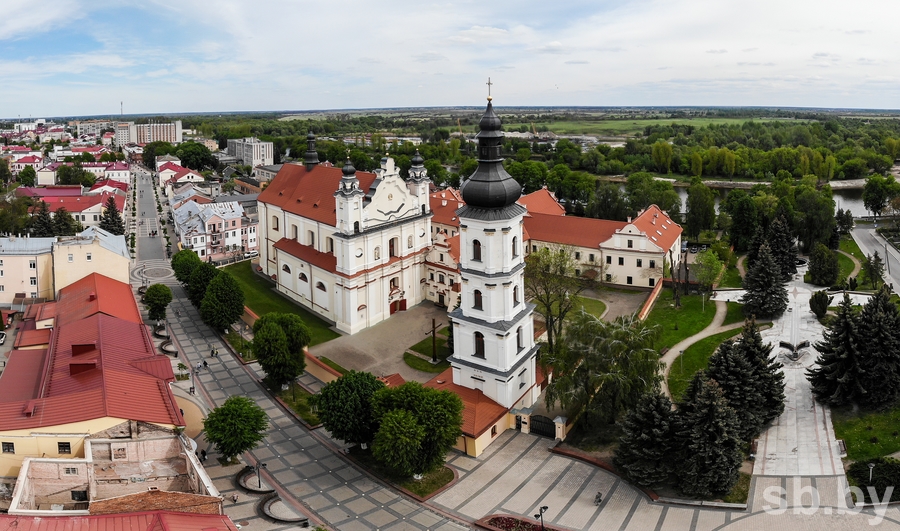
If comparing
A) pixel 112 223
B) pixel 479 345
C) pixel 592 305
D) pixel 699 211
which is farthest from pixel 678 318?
pixel 112 223

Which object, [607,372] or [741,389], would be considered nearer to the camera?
[741,389]

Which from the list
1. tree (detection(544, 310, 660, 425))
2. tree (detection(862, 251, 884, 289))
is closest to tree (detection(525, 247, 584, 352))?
tree (detection(544, 310, 660, 425))

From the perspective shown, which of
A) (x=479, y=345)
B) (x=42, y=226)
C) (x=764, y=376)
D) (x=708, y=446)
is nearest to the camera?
(x=708, y=446)

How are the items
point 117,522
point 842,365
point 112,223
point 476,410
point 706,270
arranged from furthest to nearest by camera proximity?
point 112,223, point 706,270, point 842,365, point 476,410, point 117,522

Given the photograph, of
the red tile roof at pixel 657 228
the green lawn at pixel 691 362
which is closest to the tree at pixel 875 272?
the green lawn at pixel 691 362

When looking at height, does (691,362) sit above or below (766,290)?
below

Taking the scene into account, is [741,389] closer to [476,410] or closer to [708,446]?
[708,446]
